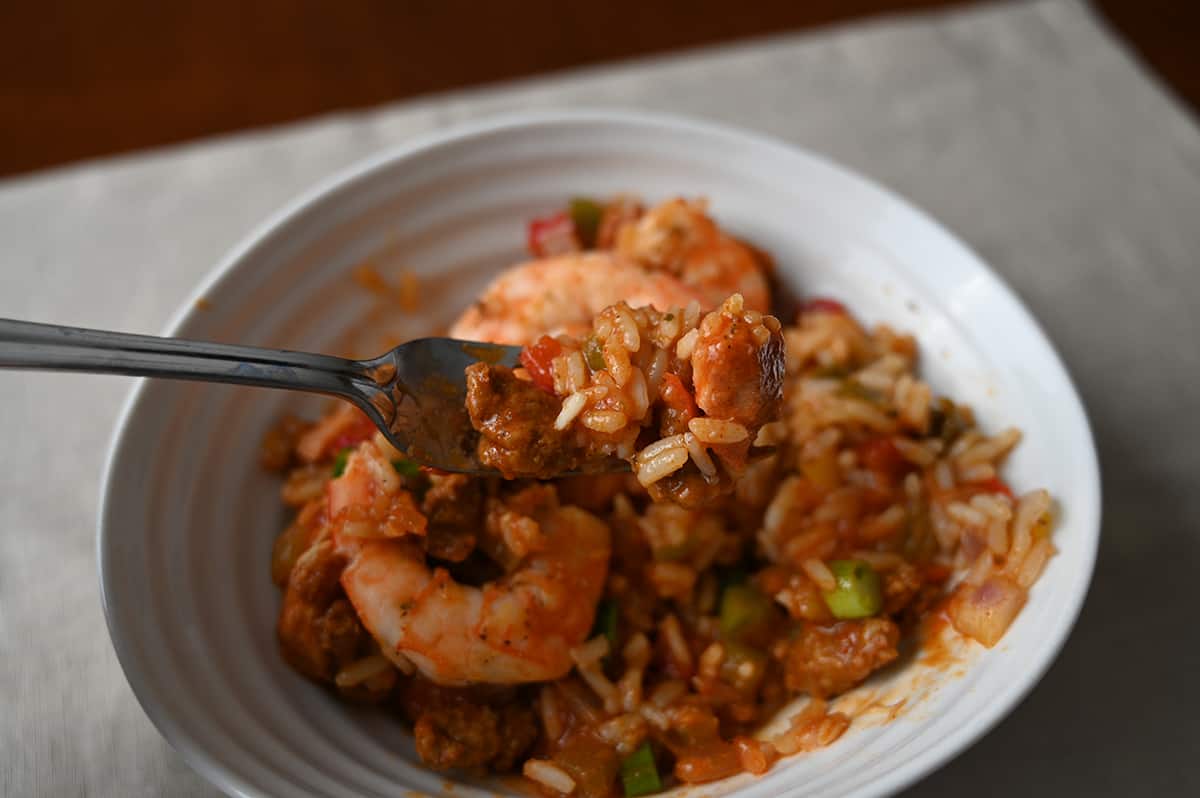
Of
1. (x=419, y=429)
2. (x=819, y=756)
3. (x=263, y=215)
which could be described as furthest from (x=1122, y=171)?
(x=263, y=215)

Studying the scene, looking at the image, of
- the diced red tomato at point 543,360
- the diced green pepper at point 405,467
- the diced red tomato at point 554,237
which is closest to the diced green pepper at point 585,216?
the diced red tomato at point 554,237

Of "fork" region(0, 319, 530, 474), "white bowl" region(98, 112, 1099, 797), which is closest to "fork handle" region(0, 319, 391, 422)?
"fork" region(0, 319, 530, 474)

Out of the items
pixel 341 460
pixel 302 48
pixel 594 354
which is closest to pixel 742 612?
pixel 594 354

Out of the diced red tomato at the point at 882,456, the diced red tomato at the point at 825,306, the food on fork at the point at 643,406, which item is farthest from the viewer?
the diced red tomato at the point at 825,306

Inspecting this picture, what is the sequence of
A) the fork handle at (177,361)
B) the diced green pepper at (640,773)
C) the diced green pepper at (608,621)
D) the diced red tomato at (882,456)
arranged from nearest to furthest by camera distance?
the fork handle at (177,361) → the diced green pepper at (640,773) → the diced green pepper at (608,621) → the diced red tomato at (882,456)

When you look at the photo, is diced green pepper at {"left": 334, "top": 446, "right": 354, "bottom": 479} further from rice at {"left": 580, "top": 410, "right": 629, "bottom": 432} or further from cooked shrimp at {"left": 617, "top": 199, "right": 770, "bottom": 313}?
cooked shrimp at {"left": 617, "top": 199, "right": 770, "bottom": 313}

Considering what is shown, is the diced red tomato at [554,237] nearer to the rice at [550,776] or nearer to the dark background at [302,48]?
the rice at [550,776]
